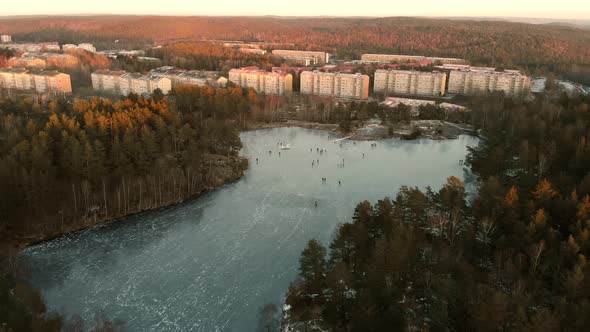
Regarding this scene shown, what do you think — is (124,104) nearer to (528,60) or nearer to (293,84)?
(293,84)

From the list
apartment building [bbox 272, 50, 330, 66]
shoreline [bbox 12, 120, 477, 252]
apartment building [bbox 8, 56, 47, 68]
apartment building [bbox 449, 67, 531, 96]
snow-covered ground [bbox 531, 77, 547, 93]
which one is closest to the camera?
shoreline [bbox 12, 120, 477, 252]

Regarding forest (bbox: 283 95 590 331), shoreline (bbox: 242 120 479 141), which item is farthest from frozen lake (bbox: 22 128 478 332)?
shoreline (bbox: 242 120 479 141)

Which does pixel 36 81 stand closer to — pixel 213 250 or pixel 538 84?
pixel 213 250

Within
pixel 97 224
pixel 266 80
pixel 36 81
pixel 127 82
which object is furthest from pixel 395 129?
pixel 36 81

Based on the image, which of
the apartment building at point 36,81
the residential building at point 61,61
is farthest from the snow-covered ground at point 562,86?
the residential building at point 61,61

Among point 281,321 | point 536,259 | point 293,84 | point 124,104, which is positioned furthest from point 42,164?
point 293,84

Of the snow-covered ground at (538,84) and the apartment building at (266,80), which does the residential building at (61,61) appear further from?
the snow-covered ground at (538,84)

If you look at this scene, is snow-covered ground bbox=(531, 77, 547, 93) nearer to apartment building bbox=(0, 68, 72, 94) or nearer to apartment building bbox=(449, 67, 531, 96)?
apartment building bbox=(449, 67, 531, 96)
